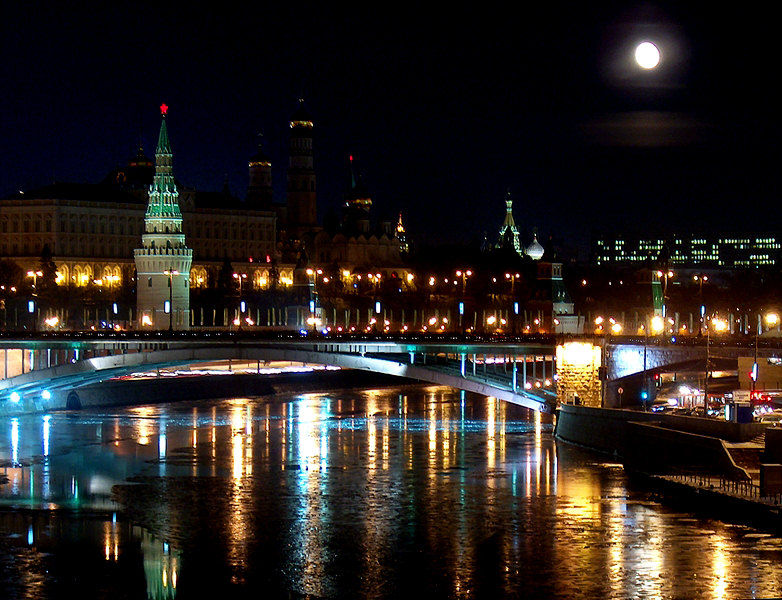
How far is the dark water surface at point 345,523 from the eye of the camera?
4025cm

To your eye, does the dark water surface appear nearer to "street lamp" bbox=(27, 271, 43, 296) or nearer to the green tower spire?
the green tower spire

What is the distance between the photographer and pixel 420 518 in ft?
162

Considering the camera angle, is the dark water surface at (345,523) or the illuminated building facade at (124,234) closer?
the dark water surface at (345,523)

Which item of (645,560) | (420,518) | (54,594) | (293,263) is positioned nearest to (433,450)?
(420,518)

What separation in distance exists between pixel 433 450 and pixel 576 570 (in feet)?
84.7

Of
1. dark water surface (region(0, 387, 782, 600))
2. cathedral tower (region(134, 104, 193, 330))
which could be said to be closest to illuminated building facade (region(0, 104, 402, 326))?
cathedral tower (region(134, 104, 193, 330))

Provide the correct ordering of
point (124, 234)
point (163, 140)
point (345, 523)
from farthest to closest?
point (124, 234) < point (163, 140) < point (345, 523)

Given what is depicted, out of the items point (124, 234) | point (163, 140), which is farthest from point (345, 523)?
point (124, 234)

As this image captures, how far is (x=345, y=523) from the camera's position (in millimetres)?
48281

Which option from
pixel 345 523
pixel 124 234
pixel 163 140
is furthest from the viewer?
pixel 124 234

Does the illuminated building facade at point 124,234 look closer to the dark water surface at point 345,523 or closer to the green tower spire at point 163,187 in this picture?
the green tower spire at point 163,187

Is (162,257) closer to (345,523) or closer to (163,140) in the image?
(163,140)

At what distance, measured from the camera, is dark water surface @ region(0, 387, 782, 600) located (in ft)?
132

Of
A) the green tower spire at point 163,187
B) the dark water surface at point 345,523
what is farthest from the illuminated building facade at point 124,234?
the dark water surface at point 345,523
